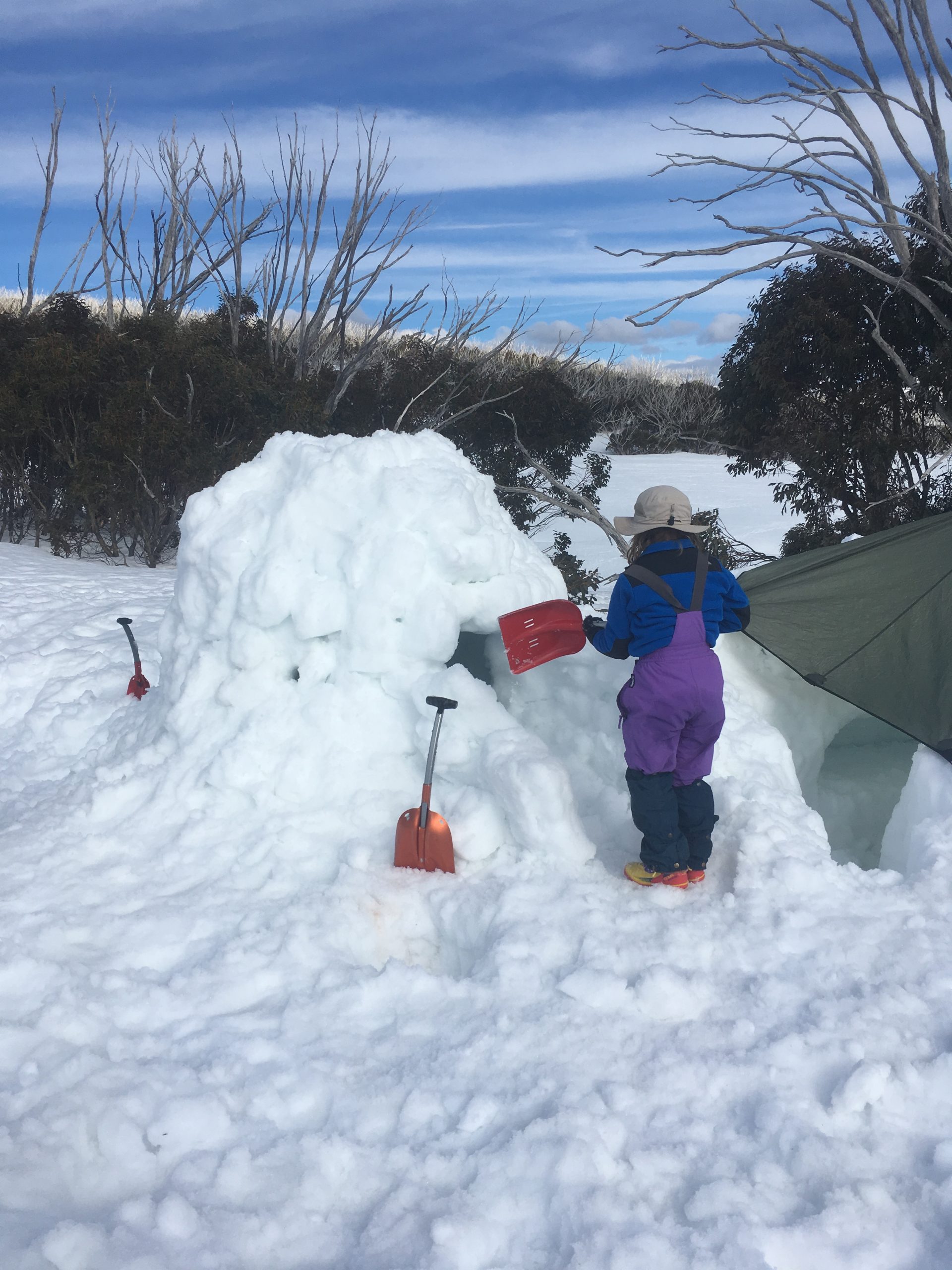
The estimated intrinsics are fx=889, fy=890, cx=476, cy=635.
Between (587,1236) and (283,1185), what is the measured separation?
2.22ft

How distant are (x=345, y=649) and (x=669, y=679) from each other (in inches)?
53.0

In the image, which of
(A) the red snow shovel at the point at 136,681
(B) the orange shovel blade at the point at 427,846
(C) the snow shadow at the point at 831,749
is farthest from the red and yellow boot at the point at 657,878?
(A) the red snow shovel at the point at 136,681

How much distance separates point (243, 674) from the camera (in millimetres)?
3670

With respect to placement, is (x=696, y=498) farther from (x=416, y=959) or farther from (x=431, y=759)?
(x=416, y=959)

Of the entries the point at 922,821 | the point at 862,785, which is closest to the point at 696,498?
the point at 862,785

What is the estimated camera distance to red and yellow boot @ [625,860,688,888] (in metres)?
3.07

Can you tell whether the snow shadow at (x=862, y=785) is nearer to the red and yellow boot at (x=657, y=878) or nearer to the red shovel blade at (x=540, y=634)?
the red and yellow boot at (x=657, y=878)

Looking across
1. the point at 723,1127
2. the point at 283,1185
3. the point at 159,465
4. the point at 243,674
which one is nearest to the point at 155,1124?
the point at 283,1185

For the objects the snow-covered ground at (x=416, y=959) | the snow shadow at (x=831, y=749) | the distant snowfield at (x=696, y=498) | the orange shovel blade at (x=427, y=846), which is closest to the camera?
the snow-covered ground at (x=416, y=959)

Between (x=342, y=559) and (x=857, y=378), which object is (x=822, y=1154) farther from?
(x=857, y=378)

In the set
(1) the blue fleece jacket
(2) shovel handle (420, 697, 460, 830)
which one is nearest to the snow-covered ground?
(2) shovel handle (420, 697, 460, 830)

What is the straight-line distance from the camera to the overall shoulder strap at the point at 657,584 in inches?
119

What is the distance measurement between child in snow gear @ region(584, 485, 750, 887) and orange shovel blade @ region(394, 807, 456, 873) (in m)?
0.65

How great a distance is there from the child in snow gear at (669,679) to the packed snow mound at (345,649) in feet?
1.60
